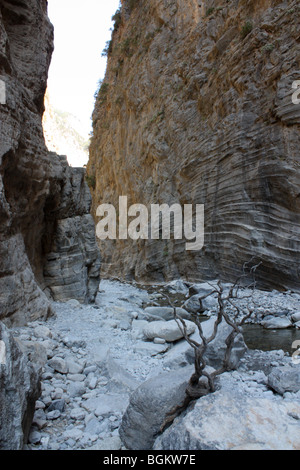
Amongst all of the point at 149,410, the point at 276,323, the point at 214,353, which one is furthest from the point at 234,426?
the point at 276,323

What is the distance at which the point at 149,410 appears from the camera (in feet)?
9.97

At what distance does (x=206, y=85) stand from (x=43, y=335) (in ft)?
46.9

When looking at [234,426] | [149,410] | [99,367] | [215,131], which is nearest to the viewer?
[234,426]

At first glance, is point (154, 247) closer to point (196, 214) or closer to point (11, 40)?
A: point (196, 214)

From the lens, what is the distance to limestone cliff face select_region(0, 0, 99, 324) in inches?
229

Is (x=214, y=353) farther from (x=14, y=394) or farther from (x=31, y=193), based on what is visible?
(x=31, y=193)

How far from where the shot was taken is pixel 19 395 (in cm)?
256

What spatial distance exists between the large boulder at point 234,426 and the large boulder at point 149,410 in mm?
202

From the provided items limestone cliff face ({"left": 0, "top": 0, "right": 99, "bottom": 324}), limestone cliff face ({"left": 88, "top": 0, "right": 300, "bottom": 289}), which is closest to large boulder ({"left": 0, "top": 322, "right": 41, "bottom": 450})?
limestone cliff face ({"left": 0, "top": 0, "right": 99, "bottom": 324})

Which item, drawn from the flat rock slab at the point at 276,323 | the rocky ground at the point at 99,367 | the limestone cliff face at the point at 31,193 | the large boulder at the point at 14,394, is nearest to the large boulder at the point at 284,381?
the rocky ground at the point at 99,367

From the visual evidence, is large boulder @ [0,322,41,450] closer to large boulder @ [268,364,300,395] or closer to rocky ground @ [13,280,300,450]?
rocky ground @ [13,280,300,450]

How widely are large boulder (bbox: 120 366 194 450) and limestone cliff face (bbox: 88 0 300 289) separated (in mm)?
8023

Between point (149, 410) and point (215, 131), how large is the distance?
44.0 ft

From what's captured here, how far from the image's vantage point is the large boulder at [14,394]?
2383 millimetres
